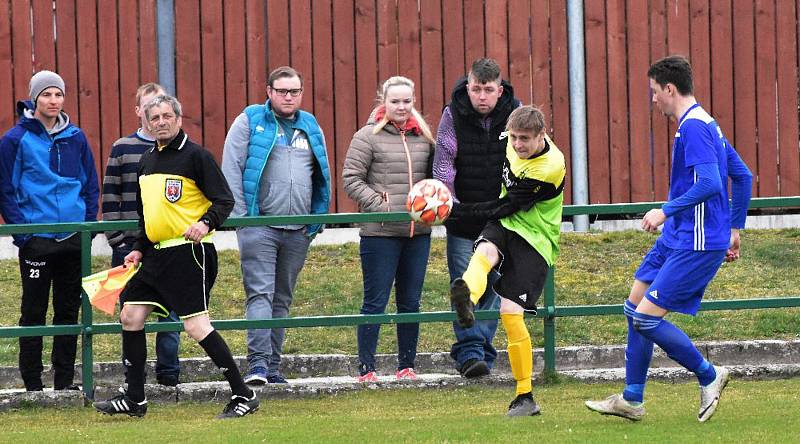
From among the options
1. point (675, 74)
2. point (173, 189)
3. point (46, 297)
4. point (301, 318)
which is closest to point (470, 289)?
point (675, 74)

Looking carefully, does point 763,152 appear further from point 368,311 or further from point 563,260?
point 368,311

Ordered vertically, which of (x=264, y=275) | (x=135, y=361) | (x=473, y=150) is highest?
(x=473, y=150)

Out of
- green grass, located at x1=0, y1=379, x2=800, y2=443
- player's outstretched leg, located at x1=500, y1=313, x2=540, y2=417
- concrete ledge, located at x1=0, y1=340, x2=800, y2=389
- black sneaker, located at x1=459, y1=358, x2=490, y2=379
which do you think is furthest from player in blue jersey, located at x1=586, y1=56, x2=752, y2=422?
concrete ledge, located at x1=0, y1=340, x2=800, y2=389

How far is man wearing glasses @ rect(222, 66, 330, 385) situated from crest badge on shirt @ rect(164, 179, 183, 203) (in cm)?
119

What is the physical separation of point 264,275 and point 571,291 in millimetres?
3536

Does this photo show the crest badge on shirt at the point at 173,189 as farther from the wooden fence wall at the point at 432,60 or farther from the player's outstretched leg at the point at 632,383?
the wooden fence wall at the point at 432,60

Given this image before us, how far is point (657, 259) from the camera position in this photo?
7.91 m

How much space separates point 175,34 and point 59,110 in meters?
4.40

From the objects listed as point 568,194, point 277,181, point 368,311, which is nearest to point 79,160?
point 277,181

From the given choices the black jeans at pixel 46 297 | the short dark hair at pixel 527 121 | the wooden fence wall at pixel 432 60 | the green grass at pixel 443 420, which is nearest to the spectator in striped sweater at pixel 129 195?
the black jeans at pixel 46 297

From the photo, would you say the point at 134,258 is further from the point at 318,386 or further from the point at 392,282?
the point at 392,282

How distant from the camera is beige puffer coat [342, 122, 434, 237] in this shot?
32.2 feet

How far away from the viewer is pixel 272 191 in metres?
9.78

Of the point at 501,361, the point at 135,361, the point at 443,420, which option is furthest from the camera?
the point at 501,361
